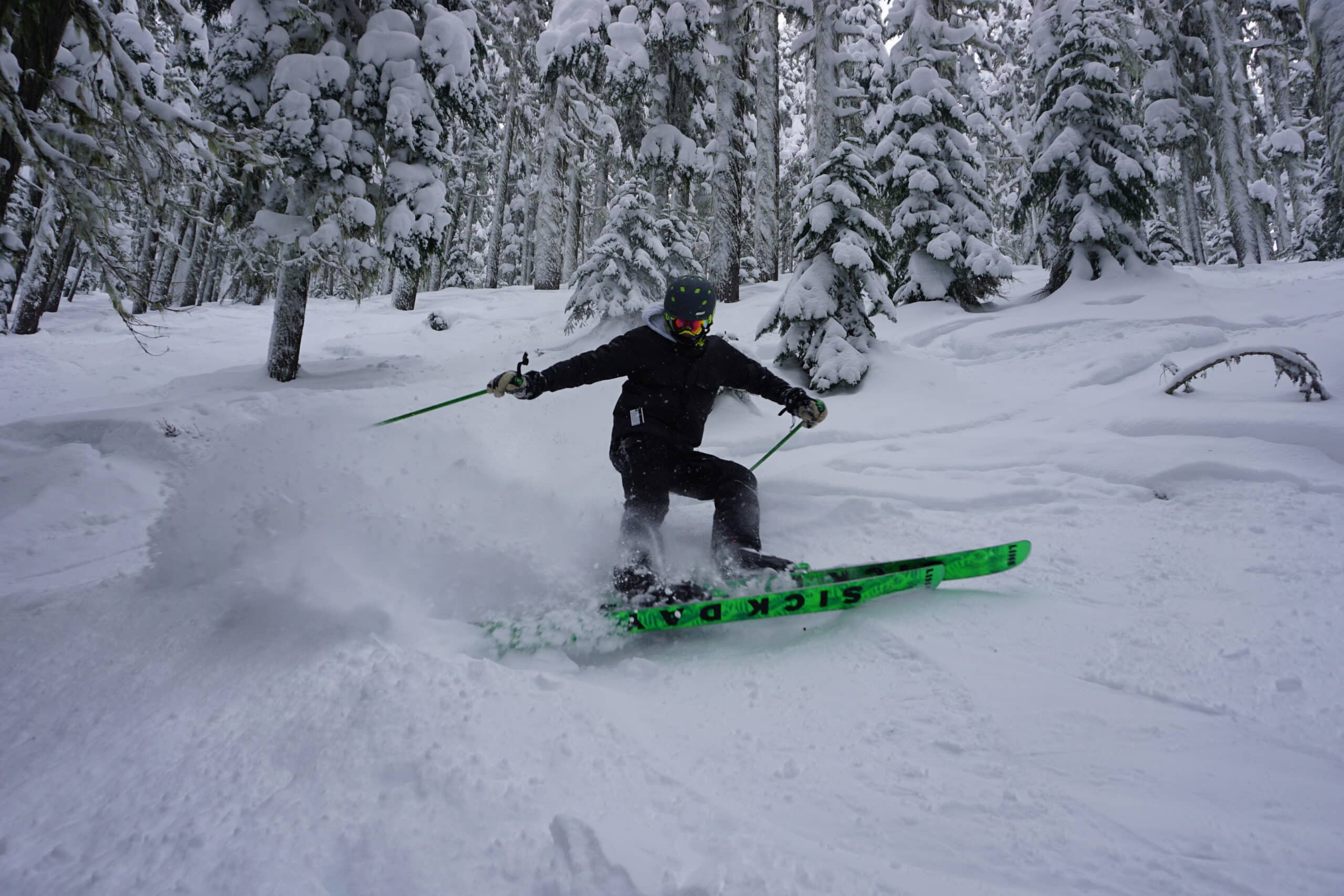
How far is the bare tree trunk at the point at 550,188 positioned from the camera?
773 inches

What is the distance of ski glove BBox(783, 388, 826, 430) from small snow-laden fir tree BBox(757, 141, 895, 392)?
414cm

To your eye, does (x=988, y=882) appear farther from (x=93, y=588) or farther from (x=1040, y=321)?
(x=1040, y=321)

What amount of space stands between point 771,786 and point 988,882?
62 centimetres

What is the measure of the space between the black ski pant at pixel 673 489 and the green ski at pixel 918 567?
326 mm

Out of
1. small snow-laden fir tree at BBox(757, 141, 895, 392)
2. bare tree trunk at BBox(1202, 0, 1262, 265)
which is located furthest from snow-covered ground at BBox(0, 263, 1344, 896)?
bare tree trunk at BBox(1202, 0, 1262, 265)

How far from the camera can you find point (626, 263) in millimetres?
11117

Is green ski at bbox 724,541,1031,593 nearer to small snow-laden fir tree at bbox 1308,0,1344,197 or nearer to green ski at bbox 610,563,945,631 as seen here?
green ski at bbox 610,563,945,631

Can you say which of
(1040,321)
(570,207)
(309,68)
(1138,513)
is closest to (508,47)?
(570,207)

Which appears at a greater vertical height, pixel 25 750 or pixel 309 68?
pixel 309 68

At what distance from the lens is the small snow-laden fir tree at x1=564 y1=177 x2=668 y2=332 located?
11.0 metres

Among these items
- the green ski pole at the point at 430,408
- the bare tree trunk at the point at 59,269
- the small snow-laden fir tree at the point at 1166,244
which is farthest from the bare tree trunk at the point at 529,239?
the green ski pole at the point at 430,408

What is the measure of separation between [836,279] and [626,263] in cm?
379

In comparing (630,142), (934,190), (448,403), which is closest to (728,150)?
(630,142)

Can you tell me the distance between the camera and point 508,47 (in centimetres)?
1825
